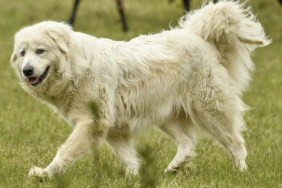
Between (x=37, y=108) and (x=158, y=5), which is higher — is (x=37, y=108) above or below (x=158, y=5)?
above

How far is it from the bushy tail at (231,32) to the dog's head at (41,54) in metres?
1.47

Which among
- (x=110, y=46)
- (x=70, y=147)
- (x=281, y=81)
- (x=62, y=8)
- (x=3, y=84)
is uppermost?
(x=110, y=46)

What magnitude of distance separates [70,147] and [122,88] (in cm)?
81

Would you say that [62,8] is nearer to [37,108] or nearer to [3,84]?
[3,84]

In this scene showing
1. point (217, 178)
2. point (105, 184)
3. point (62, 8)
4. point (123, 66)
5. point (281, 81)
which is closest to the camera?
point (105, 184)

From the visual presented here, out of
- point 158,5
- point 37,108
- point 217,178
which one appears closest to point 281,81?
point 37,108

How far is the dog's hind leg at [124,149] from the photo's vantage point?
6.62 m

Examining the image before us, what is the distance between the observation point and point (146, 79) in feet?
21.5

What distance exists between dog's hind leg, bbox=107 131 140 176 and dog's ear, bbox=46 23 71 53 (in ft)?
3.30

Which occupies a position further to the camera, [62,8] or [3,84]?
[62,8]

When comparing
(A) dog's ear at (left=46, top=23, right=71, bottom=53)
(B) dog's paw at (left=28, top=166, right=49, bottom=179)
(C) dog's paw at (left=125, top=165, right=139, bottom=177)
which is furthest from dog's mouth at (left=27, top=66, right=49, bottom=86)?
(C) dog's paw at (left=125, top=165, right=139, bottom=177)

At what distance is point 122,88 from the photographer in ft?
21.1

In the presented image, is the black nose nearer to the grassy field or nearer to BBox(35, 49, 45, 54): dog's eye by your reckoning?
BBox(35, 49, 45, 54): dog's eye

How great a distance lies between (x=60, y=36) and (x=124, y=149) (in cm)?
127
